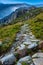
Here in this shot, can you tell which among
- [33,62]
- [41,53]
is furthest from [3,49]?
[33,62]

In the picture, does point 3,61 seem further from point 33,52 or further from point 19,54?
point 33,52

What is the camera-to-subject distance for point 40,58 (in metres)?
13.3

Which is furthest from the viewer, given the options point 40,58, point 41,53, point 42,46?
point 42,46

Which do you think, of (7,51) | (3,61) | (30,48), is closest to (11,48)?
(7,51)

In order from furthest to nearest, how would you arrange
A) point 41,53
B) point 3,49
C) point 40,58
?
point 3,49 < point 41,53 < point 40,58

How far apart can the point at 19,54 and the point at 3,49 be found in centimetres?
262

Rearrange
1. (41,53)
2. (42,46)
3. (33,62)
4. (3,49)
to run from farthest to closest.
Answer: (3,49) → (42,46) → (41,53) → (33,62)

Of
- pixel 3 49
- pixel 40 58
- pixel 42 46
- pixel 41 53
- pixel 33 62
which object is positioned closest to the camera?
pixel 33 62

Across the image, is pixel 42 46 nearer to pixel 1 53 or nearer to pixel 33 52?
pixel 33 52

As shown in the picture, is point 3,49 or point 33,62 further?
point 3,49

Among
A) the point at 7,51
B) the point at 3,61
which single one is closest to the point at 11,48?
the point at 7,51

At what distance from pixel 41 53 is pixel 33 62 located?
2.05 metres

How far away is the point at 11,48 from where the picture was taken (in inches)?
665

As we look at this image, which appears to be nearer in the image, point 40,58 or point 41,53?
A: point 40,58
